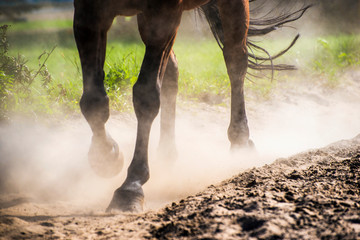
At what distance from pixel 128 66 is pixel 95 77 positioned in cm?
246

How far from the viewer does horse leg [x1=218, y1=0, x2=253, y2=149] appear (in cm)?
315

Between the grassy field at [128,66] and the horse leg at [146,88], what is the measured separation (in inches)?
61.1

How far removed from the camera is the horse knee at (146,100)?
7.45ft

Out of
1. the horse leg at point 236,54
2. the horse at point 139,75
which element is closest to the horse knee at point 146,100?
the horse at point 139,75

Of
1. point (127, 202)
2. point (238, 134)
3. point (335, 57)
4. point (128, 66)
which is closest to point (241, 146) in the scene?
point (238, 134)

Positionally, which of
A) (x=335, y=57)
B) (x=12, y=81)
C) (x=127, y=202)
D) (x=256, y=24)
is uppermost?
(x=335, y=57)

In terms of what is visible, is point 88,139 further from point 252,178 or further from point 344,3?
point 344,3

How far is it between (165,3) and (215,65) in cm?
427

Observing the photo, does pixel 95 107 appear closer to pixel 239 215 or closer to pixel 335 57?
pixel 239 215

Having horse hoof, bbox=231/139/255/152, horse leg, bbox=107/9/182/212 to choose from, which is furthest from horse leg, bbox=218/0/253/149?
horse leg, bbox=107/9/182/212

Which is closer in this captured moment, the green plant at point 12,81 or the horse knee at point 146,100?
the horse knee at point 146,100

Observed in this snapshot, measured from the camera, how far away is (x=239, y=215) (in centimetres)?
161

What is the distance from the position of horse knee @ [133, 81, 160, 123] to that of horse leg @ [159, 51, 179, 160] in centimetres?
88

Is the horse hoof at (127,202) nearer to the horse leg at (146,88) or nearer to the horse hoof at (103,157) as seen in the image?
the horse leg at (146,88)
